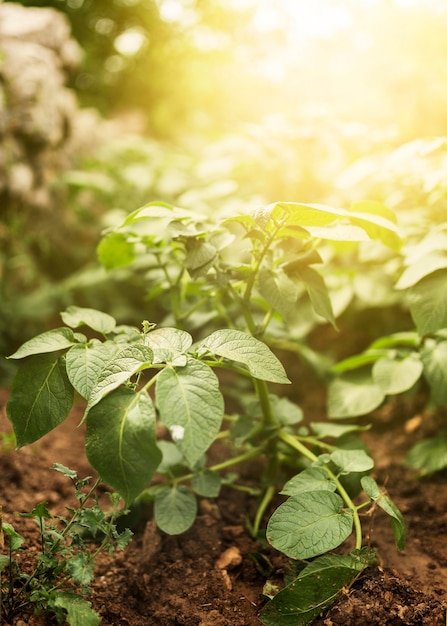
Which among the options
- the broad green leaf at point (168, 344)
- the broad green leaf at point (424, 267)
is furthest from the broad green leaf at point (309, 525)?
the broad green leaf at point (424, 267)

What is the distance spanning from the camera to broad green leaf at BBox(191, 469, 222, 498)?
137cm

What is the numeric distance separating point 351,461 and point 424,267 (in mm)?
600

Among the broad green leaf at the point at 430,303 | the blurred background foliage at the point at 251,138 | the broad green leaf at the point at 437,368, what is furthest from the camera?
the blurred background foliage at the point at 251,138

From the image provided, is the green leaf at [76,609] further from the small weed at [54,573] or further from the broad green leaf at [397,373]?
the broad green leaf at [397,373]

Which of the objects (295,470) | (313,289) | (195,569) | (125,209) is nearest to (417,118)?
(125,209)

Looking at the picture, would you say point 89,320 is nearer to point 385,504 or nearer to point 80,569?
point 80,569

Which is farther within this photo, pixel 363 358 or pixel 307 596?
pixel 363 358

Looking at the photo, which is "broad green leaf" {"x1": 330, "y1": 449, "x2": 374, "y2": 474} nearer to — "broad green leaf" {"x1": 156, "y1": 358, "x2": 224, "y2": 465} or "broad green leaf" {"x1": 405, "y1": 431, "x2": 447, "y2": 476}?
"broad green leaf" {"x1": 156, "y1": 358, "x2": 224, "y2": 465}

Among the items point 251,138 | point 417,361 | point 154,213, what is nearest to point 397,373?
point 417,361

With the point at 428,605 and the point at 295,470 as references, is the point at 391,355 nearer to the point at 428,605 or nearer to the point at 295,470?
the point at 295,470

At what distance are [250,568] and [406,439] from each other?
907 millimetres

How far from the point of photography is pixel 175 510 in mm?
1331

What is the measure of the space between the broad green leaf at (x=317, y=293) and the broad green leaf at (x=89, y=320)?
0.52 meters

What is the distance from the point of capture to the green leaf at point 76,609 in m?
1.05
